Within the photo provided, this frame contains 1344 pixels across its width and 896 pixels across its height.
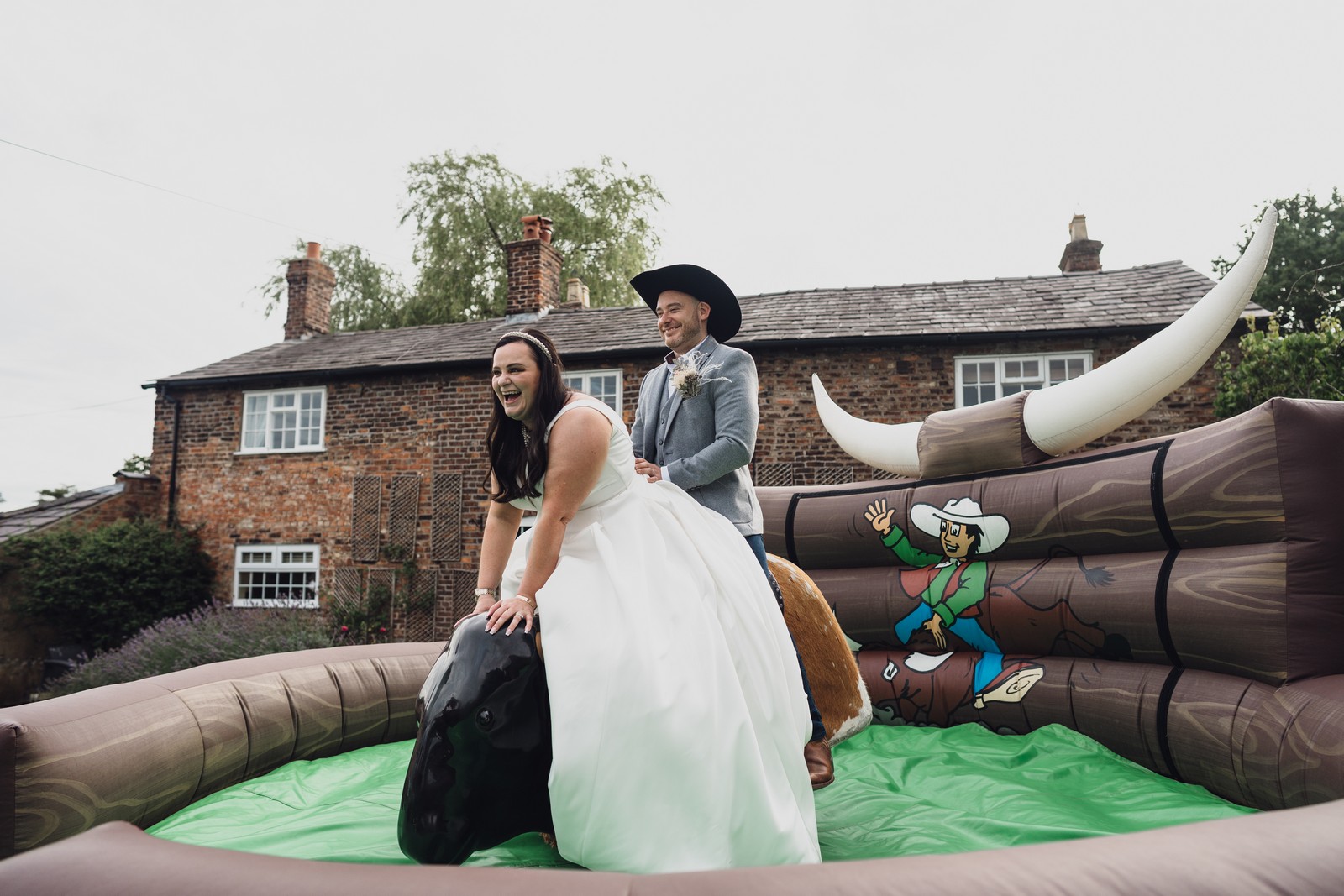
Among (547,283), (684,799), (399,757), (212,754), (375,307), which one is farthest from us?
(375,307)

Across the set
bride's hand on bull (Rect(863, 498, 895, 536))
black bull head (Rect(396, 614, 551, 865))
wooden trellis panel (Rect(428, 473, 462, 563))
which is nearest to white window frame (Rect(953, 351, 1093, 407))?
bride's hand on bull (Rect(863, 498, 895, 536))

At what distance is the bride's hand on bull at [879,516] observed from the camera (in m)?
4.61

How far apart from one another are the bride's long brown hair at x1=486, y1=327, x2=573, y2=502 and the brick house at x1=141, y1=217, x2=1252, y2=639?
915 cm

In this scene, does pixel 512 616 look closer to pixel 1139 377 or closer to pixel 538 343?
pixel 538 343

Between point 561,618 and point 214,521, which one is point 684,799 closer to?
point 561,618

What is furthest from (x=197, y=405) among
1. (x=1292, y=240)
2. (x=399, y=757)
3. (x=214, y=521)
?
(x=1292, y=240)

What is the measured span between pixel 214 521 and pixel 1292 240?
29.2m

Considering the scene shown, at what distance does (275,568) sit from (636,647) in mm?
13937

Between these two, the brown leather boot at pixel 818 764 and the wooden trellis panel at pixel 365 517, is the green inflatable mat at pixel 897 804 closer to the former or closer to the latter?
the brown leather boot at pixel 818 764

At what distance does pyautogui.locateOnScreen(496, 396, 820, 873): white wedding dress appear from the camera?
1921 mm

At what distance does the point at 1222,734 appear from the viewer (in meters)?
2.87

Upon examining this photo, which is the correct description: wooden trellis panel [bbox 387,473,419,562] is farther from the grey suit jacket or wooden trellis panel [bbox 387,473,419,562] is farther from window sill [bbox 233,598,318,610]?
the grey suit jacket

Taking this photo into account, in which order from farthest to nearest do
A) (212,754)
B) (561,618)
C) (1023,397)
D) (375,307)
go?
1. (375,307)
2. (1023,397)
3. (212,754)
4. (561,618)

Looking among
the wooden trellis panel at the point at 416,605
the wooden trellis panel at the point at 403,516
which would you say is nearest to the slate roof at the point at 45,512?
the wooden trellis panel at the point at 403,516
